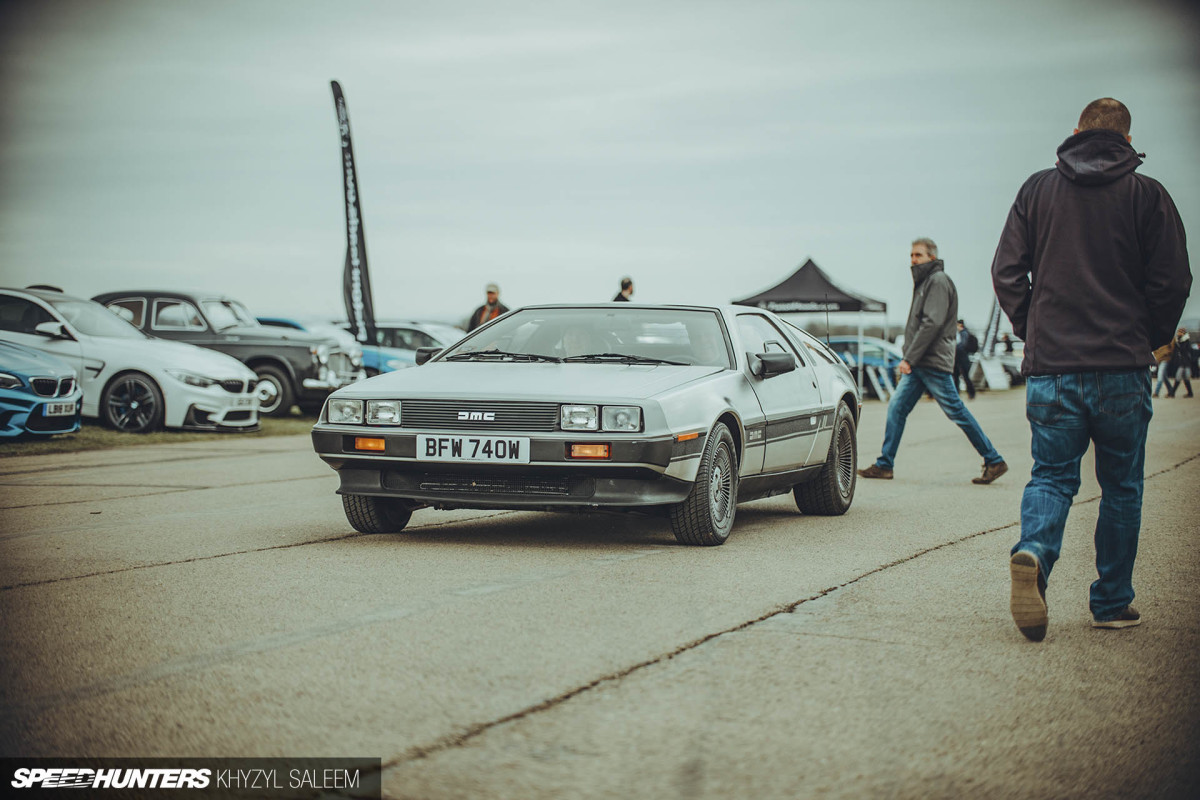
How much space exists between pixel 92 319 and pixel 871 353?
2044cm

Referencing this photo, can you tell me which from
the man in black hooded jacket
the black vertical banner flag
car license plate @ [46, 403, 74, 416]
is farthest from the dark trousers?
the man in black hooded jacket

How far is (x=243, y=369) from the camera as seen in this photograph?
15.3m

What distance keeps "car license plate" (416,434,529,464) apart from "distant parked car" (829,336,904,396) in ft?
80.3

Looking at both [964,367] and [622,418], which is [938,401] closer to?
[622,418]

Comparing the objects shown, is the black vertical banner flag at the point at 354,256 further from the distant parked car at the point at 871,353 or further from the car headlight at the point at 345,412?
the car headlight at the point at 345,412

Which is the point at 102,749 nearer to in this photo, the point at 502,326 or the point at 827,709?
the point at 827,709

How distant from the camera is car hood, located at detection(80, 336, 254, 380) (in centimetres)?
1434

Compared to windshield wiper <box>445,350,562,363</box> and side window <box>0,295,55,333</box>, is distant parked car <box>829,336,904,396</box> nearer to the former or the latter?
side window <box>0,295,55,333</box>

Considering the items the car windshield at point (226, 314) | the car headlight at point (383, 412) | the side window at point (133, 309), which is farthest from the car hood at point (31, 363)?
the car headlight at point (383, 412)

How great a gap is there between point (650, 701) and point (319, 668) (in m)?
1.00

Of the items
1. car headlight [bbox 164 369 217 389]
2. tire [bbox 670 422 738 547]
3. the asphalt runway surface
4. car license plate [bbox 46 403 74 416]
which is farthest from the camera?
car headlight [bbox 164 369 217 389]

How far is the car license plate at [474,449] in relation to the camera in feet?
19.5

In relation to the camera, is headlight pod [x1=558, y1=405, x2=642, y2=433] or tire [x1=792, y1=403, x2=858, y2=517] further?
tire [x1=792, y1=403, x2=858, y2=517]

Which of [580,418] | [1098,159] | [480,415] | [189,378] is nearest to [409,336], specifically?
[189,378]
